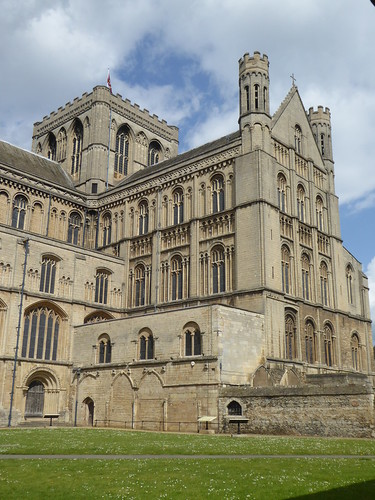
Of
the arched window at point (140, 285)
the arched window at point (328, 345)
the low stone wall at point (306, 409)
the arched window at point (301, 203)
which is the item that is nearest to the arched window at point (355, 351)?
the arched window at point (328, 345)

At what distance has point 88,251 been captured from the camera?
5228 centimetres

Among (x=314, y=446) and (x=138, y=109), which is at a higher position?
(x=138, y=109)

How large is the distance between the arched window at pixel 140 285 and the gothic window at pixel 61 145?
23.6 m

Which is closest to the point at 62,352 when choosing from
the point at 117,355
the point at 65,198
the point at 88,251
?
the point at 117,355

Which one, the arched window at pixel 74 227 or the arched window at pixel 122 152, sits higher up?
the arched window at pixel 122 152

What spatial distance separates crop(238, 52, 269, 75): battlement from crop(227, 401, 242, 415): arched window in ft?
99.5

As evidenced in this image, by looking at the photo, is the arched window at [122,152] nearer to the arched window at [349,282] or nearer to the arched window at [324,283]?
the arched window at [324,283]

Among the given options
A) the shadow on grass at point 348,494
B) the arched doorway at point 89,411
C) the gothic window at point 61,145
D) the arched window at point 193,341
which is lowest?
the shadow on grass at point 348,494

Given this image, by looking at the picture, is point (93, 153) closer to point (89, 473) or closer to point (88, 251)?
point (88, 251)

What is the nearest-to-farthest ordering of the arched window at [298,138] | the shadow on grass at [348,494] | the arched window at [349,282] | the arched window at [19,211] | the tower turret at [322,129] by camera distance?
the shadow on grass at [348,494] → the arched window at [298,138] → the arched window at [19,211] → the arched window at [349,282] → the tower turret at [322,129]

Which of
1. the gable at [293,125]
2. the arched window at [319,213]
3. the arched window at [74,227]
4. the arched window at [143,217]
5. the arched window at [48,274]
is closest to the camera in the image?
the arched window at [48,274]

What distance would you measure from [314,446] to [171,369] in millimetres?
17841

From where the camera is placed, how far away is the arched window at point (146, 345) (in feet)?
139

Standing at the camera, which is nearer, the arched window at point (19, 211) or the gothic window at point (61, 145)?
the arched window at point (19, 211)
